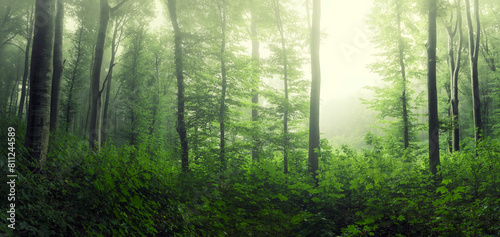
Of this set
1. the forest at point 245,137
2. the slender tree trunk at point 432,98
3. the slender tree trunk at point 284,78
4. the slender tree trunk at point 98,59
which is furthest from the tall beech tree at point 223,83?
the slender tree trunk at point 432,98

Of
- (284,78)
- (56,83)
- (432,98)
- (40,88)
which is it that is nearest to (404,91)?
(432,98)

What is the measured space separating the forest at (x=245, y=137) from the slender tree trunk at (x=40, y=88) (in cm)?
2

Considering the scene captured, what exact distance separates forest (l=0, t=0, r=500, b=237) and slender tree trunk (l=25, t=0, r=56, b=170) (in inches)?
0.8

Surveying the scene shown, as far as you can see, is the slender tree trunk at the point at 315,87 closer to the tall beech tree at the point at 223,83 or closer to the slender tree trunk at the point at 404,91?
the tall beech tree at the point at 223,83

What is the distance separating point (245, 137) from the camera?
1334 cm

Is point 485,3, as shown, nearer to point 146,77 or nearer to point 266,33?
point 266,33

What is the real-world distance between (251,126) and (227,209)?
653 centimetres

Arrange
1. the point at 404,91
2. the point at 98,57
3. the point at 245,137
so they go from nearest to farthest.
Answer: the point at 98,57, the point at 404,91, the point at 245,137

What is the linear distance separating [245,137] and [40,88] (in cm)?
988

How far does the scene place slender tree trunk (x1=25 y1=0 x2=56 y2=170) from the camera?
425cm

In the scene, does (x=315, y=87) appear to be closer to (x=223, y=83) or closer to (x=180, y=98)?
(x=223, y=83)

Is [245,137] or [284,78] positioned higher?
[284,78]

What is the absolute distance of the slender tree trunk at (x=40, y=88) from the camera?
4.25m

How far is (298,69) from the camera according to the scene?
40.2 feet
